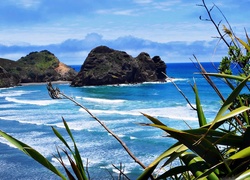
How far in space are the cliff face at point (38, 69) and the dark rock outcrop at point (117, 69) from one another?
13.4m

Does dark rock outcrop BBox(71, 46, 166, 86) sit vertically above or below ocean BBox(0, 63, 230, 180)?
above

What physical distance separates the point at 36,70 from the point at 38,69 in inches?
57.9

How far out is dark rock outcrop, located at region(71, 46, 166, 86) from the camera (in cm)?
7788

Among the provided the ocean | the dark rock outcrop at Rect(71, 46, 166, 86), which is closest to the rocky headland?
the dark rock outcrop at Rect(71, 46, 166, 86)

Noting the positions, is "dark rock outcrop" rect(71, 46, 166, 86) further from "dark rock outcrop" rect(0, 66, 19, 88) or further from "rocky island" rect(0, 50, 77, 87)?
"rocky island" rect(0, 50, 77, 87)

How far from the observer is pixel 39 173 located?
16.9m

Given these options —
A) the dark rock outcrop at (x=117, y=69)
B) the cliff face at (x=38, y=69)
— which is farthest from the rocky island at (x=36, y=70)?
the dark rock outcrop at (x=117, y=69)

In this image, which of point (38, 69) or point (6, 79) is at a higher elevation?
point (38, 69)

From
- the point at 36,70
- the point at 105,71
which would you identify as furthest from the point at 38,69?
the point at 105,71

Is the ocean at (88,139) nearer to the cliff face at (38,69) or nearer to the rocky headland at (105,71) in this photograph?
the rocky headland at (105,71)

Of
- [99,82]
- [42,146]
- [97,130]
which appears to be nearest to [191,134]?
[42,146]

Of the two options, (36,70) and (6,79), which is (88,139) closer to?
(6,79)

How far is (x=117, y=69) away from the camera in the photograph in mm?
78375

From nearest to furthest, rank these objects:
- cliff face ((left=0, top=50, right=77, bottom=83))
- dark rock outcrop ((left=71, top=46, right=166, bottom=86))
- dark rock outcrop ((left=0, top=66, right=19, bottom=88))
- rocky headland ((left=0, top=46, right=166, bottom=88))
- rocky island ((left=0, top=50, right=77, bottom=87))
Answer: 1. dark rock outcrop ((left=71, top=46, right=166, bottom=86))
2. rocky headland ((left=0, top=46, right=166, bottom=88))
3. dark rock outcrop ((left=0, top=66, right=19, bottom=88))
4. rocky island ((left=0, top=50, right=77, bottom=87))
5. cliff face ((left=0, top=50, right=77, bottom=83))
